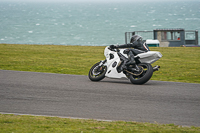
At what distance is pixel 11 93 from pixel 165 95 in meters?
3.93

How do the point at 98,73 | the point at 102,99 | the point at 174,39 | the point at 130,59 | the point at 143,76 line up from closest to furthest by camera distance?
the point at 102,99 → the point at 143,76 → the point at 130,59 → the point at 98,73 → the point at 174,39

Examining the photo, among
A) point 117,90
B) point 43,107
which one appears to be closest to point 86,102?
point 43,107

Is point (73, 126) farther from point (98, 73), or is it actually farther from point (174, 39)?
point (174, 39)

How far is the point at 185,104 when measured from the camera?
7898mm

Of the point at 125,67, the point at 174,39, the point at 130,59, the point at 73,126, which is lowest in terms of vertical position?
the point at 73,126

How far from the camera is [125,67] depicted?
10.7 metres

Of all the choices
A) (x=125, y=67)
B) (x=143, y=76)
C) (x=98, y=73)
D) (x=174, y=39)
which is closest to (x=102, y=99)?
(x=143, y=76)

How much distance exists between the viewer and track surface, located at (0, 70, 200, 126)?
6887mm

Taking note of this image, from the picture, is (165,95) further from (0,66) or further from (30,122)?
(0,66)

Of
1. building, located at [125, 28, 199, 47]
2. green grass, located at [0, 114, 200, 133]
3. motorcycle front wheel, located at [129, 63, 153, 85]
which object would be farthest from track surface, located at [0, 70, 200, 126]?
building, located at [125, 28, 199, 47]

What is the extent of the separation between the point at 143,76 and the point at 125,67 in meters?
0.71

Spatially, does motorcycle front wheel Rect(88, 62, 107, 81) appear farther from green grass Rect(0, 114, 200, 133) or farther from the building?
the building

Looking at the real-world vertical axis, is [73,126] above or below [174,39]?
below

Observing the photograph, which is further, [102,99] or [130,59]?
[130,59]
